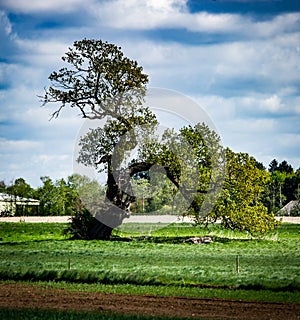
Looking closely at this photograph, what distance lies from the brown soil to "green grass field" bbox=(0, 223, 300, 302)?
122 centimetres

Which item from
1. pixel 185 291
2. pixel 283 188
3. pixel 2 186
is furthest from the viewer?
pixel 283 188

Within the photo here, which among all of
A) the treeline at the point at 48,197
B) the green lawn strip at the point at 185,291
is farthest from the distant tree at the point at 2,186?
the green lawn strip at the point at 185,291

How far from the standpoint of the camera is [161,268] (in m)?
26.0

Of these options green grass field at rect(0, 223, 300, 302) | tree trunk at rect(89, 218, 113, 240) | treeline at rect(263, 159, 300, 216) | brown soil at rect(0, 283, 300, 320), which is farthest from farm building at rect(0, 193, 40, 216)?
brown soil at rect(0, 283, 300, 320)

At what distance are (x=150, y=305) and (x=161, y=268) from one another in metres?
7.78

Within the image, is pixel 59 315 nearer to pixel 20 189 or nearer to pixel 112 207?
pixel 112 207

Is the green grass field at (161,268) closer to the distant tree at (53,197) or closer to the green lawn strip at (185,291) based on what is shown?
the green lawn strip at (185,291)

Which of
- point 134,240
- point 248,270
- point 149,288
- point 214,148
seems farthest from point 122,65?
point 149,288

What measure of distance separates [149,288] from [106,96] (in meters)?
26.8

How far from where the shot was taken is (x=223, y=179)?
45844mm

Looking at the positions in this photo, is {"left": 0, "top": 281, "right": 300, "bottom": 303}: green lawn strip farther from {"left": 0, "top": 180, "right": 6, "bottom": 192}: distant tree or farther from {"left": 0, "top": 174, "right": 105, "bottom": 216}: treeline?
{"left": 0, "top": 180, "right": 6, "bottom": 192}: distant tree

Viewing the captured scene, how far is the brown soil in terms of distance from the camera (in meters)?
16.9

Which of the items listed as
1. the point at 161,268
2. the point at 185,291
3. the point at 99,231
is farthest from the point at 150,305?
the point at 99,231

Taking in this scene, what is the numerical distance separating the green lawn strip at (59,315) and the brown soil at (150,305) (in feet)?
2.42
